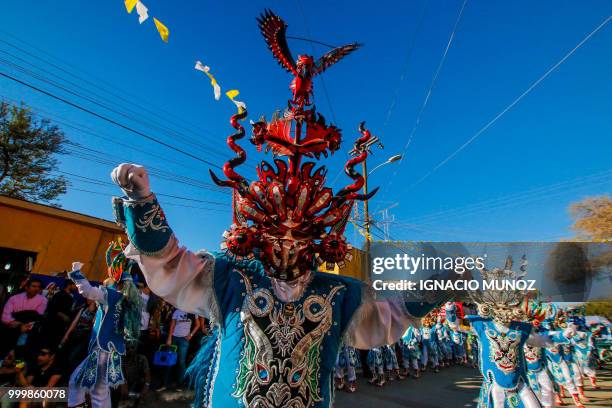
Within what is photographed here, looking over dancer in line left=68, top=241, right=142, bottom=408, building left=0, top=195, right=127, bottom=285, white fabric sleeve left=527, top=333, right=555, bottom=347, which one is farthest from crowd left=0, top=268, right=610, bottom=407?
building left=0, top=195, right=127, bottom=285

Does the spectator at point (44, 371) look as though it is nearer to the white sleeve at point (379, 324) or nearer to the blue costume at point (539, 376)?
the white sleeve at point (379, 324)

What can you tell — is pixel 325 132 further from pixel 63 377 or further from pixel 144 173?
pixel 63 377

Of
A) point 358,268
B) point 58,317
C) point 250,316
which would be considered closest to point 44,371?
point 58,317

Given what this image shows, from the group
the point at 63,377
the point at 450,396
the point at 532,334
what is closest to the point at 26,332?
the point at 63,377

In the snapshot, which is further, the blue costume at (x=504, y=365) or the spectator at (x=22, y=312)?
the spectator at (x=22, y=312)

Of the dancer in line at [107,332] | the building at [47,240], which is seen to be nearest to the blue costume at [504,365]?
the dancer in line at [107,332]

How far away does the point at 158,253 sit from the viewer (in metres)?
1.74

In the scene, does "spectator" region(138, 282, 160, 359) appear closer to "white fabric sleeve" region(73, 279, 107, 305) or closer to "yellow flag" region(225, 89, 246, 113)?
"white fabric sleeve" region(73, 279, 107, 305)

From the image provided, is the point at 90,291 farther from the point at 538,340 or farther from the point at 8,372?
the point at 538,340

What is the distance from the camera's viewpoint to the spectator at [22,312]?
5.55 metres

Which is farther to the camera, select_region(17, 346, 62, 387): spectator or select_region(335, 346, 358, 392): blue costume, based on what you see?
select_region(335, 346, 358, 392): blue costume

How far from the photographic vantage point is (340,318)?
7.09 feet

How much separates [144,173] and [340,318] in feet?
4.51

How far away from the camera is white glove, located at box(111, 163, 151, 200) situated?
5.06 feet
